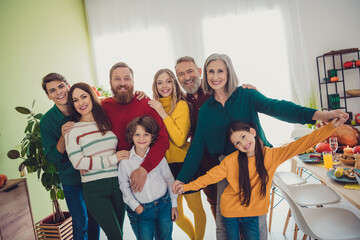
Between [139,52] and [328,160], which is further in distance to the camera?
[139,52]

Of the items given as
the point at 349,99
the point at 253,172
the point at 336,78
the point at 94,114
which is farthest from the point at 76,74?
the point at 349,99

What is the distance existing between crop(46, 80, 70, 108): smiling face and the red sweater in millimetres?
315

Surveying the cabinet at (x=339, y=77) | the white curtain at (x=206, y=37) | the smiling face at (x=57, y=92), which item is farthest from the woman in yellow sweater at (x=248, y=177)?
the cabinet at (x=339, y=77)

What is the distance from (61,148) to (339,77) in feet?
16.5

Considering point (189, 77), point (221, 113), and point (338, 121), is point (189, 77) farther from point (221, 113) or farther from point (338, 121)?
point (338, 121)

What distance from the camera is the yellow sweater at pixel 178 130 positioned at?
1.83 metres

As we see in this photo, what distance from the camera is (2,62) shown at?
2.63 meters

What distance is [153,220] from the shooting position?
5.54 feet

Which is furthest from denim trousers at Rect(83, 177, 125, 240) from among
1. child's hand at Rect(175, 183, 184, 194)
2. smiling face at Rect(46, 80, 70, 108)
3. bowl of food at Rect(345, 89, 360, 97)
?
bowl of food at Rect(345, 89, 360, 97)

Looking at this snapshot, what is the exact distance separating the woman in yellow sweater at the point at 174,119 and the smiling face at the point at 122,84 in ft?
0.62

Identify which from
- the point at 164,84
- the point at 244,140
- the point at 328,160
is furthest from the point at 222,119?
the point at 328,160

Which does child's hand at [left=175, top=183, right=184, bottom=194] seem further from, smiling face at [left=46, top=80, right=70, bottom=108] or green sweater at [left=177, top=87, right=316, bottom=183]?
smiling face at [left=46, top=80, right=70, bottom=108]

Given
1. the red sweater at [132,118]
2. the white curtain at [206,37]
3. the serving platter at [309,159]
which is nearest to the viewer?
the red sweater at [132,118]

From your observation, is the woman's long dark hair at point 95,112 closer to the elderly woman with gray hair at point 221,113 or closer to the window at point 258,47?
the elderly woman with gray hair at point 221,113
